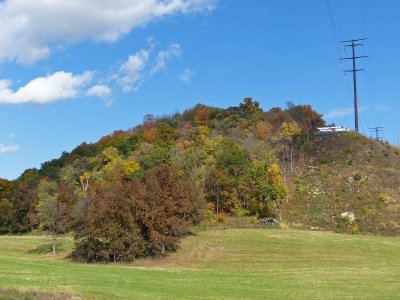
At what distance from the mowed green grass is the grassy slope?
8866 mm

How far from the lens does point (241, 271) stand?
40.3 m

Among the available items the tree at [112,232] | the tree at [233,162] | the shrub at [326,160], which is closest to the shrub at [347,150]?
the shrub at [326,160]

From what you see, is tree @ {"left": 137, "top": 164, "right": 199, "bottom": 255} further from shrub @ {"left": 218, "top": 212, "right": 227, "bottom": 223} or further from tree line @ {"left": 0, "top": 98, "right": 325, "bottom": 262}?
shrub @ {"left": 218, "top": 212, "right": 227, "bottom": 223}

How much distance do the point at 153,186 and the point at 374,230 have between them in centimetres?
3300

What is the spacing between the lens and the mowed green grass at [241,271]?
25781mm

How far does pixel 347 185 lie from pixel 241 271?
49748 millimetres

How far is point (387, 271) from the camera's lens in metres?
36.9

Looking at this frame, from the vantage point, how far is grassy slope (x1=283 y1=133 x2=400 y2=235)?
73.2 m

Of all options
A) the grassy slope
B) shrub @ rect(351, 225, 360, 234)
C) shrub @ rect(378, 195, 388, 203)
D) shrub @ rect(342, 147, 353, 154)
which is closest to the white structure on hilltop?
the grassy slope

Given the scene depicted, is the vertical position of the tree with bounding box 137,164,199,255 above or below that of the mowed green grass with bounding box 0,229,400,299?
above

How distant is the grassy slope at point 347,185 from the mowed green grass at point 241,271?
887 centimetres

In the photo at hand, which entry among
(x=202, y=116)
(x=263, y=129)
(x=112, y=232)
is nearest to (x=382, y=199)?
(x=263, y=129)

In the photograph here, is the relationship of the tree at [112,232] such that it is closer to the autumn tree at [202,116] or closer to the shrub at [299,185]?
the shrub at [299,185]

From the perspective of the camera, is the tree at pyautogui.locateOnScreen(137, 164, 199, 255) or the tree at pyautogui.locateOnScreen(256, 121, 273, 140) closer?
the tree at pyautogui.locateOnScreen(137, 164, 199, 255)
